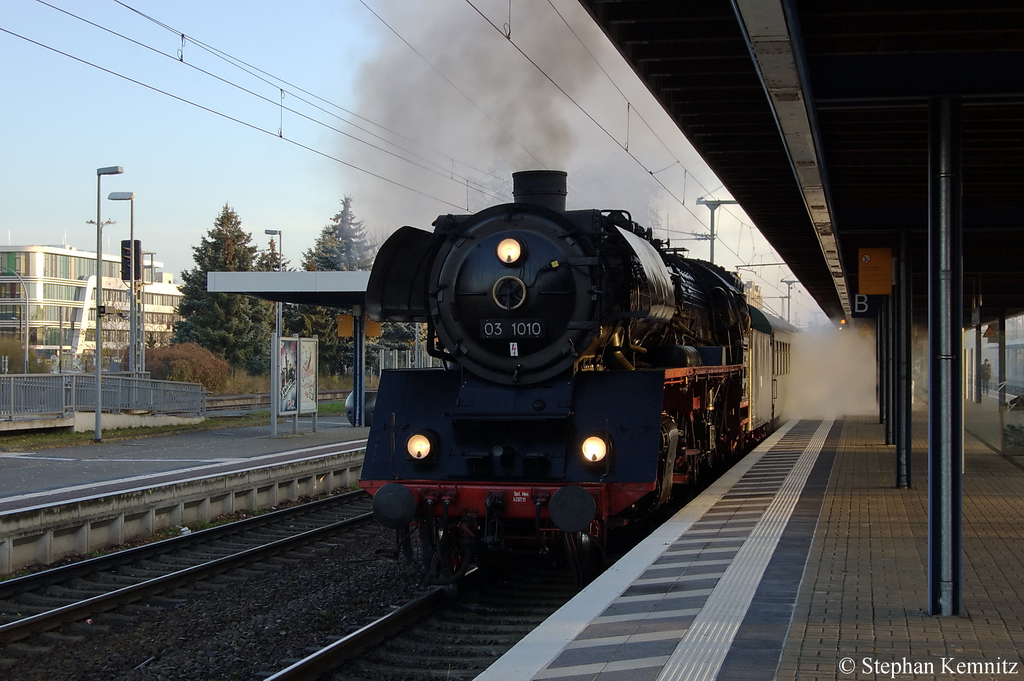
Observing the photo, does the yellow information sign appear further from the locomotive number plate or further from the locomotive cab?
the locomotive number plate

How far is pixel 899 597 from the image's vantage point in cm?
635

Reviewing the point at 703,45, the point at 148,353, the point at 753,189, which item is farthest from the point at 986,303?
the point at 148,353

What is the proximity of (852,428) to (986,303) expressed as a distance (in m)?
7.11

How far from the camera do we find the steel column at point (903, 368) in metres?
12.5

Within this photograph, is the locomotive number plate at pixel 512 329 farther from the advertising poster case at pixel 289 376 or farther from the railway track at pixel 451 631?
the advertising poster case at pixel 289 376

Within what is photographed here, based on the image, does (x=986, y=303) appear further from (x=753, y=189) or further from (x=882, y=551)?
(x=882, y=551)

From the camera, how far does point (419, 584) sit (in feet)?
28.6

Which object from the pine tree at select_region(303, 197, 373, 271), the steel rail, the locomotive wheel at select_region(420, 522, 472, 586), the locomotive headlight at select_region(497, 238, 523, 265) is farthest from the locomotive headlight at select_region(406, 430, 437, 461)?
the pine tree at select_region(303, 197, 373, 271)

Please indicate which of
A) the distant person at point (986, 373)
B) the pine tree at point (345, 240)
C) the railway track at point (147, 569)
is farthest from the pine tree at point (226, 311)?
the railway track at point (147, 569)

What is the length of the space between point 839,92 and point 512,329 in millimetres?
3277

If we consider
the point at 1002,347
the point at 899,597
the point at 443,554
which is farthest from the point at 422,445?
the point at 1002,347

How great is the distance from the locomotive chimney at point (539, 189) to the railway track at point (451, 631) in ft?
11.6

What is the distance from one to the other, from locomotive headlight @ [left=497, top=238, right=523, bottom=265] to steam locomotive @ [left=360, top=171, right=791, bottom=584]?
0.01 meters

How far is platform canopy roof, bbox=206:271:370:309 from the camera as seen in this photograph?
2064 cm
